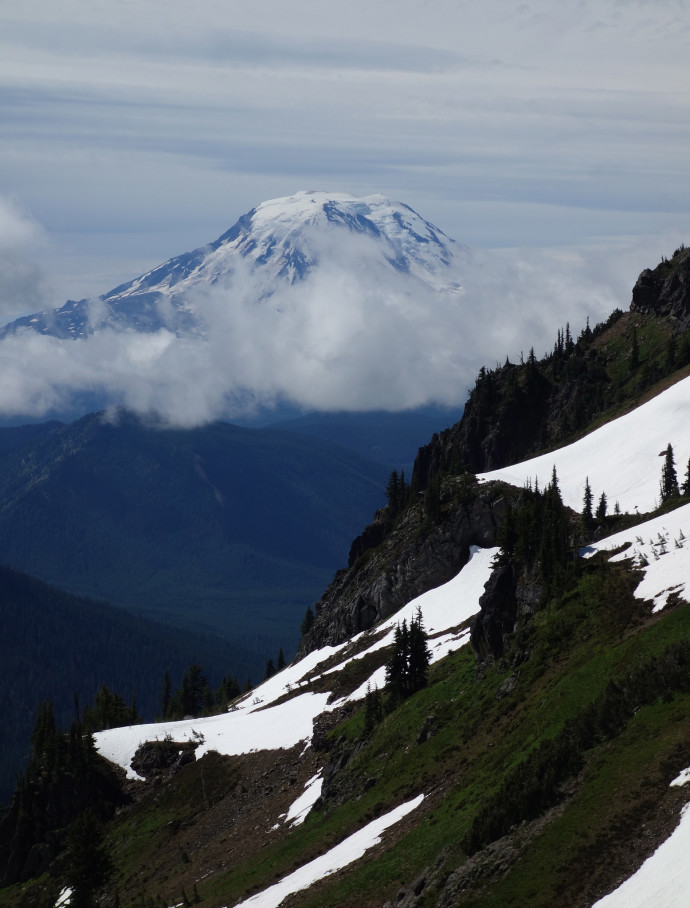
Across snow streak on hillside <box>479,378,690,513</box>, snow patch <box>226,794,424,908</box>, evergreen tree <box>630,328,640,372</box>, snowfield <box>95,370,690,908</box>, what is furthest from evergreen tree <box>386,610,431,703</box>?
evergreen tree <box>630,328,640,372</box>

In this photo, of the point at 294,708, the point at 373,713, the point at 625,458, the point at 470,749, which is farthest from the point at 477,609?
the point at 470,749

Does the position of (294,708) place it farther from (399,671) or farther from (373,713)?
(373,713)

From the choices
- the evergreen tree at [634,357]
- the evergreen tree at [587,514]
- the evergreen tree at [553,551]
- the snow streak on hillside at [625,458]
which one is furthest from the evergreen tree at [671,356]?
the evergreen tree at [553,551]

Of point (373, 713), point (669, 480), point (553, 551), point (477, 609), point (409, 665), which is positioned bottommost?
point (373, 713)

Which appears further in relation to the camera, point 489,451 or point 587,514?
point 489,451

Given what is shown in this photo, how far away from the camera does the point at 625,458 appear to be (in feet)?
Answer: 453

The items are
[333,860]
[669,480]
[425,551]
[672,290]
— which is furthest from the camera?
[672,290]

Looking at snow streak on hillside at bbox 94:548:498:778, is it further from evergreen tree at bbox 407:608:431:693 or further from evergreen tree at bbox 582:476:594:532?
evergreen tree at bbox 582:476:594:532

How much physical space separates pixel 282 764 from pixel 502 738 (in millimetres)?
41547

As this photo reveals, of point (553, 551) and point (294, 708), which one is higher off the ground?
point (553, 551)

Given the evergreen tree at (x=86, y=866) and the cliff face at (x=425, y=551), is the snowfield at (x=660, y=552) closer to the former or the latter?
the evergreen tree at (x=86, y=866)

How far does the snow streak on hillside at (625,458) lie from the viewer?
418 ft

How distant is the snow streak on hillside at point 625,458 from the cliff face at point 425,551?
7.50 metres

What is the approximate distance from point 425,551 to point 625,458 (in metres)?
32.3
